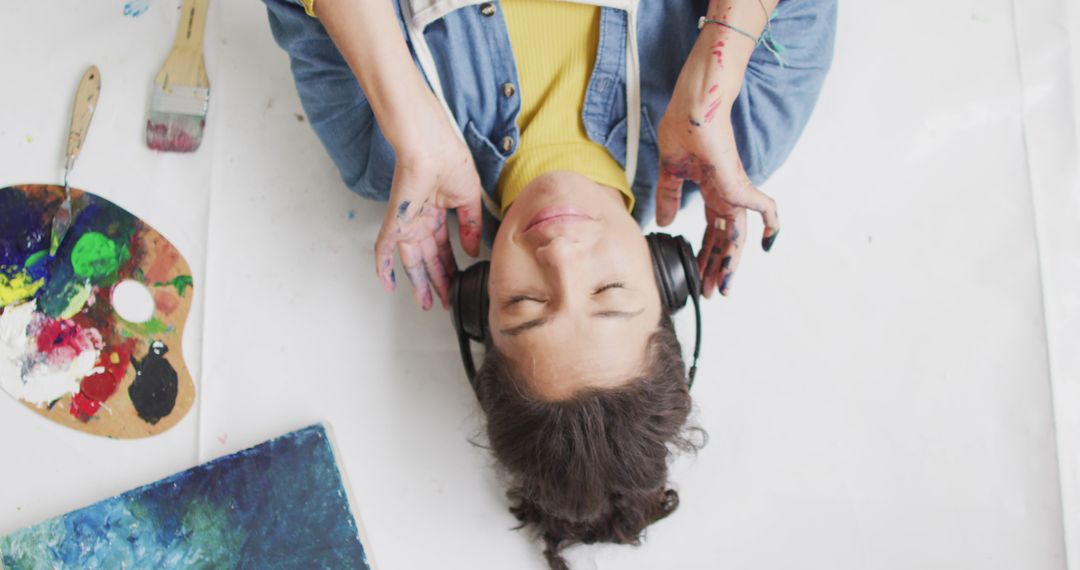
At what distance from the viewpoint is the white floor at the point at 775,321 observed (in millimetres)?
1307

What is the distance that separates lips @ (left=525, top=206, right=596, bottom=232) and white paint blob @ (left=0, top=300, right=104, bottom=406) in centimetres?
82

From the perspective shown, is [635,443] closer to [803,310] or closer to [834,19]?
[803,310]

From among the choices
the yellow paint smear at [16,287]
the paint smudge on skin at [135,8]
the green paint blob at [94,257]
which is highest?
the paint smudge on skin at [135,8]

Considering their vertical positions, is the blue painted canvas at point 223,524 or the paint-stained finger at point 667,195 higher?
the paint-stained finger at point 667,195

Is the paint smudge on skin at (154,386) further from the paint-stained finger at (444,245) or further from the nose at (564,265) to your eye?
the nose at (564,265)

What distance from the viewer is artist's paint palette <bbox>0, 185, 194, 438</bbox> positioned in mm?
1312

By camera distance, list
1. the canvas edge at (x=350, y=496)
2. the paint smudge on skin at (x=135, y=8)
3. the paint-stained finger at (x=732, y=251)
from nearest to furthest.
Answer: the paint-stained finger at (x=732, y=251)
the canvas edge at (x=350, y=496)
the paint smudge on skin at (x=135, y=8)

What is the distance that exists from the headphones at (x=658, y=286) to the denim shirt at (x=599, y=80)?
136mm

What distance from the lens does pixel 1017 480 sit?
1.31m

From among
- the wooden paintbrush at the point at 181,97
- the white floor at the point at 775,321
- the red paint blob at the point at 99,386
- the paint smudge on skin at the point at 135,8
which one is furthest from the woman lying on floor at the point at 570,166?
the red paint blob at the point at 99,386

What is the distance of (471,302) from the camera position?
1140mm

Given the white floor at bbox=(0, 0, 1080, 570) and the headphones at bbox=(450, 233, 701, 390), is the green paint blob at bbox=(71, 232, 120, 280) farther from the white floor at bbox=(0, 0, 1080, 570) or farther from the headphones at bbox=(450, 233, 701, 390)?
the headphones at bbox=(450, 233, 701, 390)

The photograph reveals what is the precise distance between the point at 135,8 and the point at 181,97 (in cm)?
19

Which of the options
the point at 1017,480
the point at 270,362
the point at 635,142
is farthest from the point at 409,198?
the point at 1017,480
